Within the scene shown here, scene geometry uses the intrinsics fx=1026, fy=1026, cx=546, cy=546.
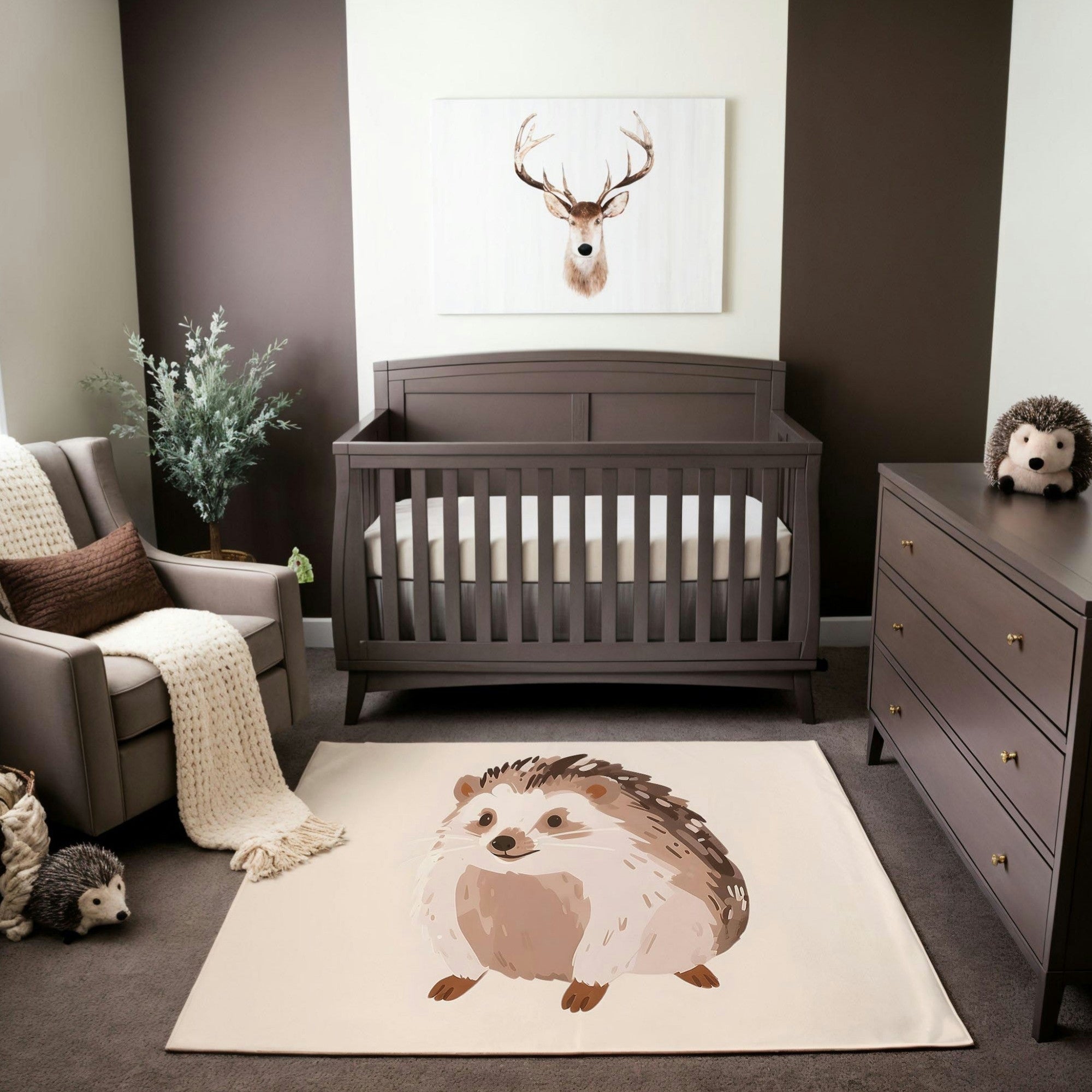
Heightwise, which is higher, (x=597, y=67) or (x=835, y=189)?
(x=597, y=67)

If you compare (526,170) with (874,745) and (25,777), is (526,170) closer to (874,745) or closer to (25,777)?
(874,745)

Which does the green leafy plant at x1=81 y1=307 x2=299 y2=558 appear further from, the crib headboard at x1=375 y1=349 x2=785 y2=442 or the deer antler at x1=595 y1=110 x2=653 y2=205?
the deer antler at x1=595 y1=110 x2=653 y2=205

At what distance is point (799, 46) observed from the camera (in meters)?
3.23

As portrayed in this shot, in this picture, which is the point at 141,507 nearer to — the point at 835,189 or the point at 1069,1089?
the point at 835,189

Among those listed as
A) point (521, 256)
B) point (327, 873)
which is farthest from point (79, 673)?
point (521, 256)

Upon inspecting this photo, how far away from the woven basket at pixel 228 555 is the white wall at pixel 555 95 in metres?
0.84

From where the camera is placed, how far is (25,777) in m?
2.00

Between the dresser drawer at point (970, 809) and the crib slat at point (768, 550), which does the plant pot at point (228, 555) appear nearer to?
the crib slat at point (768, 550)

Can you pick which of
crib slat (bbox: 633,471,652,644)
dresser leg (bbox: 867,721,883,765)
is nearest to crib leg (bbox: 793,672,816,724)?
dresser leg (bbox: 867,721,883,765)

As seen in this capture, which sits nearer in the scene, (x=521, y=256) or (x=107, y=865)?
(x=107, y=865)

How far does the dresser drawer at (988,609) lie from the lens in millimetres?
1489

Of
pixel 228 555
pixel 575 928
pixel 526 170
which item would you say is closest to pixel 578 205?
pixel 526 170

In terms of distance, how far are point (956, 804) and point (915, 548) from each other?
0.54 meters

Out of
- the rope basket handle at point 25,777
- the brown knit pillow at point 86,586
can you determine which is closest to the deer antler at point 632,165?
the brown knit pillow at point 86,586
